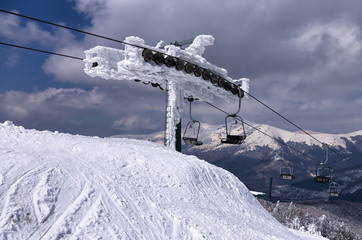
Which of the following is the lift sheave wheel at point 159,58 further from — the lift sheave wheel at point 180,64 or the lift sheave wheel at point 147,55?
the lift sheave wheel at point 180,64

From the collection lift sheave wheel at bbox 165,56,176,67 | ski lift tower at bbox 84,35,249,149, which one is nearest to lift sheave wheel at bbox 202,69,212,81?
ski lift tower at bbox 84,35,249,149

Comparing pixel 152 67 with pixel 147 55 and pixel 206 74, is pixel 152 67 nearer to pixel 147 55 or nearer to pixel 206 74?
pixel 147 55

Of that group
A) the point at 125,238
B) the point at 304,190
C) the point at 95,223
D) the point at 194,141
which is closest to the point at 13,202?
the point at 95,223

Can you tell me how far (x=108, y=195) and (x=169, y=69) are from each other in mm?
7378

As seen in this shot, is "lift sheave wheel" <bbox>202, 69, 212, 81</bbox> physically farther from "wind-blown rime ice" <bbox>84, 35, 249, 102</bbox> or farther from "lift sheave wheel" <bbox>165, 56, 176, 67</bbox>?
"lift sheave wheel" <bbox>165, 56, 176, 67</bbox>

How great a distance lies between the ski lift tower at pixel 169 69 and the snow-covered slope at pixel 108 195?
3799 millimetres

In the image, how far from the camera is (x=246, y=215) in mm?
8773

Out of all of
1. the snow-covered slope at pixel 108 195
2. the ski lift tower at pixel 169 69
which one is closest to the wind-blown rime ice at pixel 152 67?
the ski lift tower at pixel 169 69

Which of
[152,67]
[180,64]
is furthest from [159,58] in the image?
[180,64]

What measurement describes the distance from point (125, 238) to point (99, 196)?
1227 millimetres

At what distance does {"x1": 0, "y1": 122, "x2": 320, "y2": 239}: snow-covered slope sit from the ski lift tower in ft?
12.5

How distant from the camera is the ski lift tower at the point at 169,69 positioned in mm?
12016

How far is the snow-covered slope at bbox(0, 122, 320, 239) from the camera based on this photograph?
5.49 m

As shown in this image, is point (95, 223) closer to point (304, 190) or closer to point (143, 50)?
point (143, 50)
